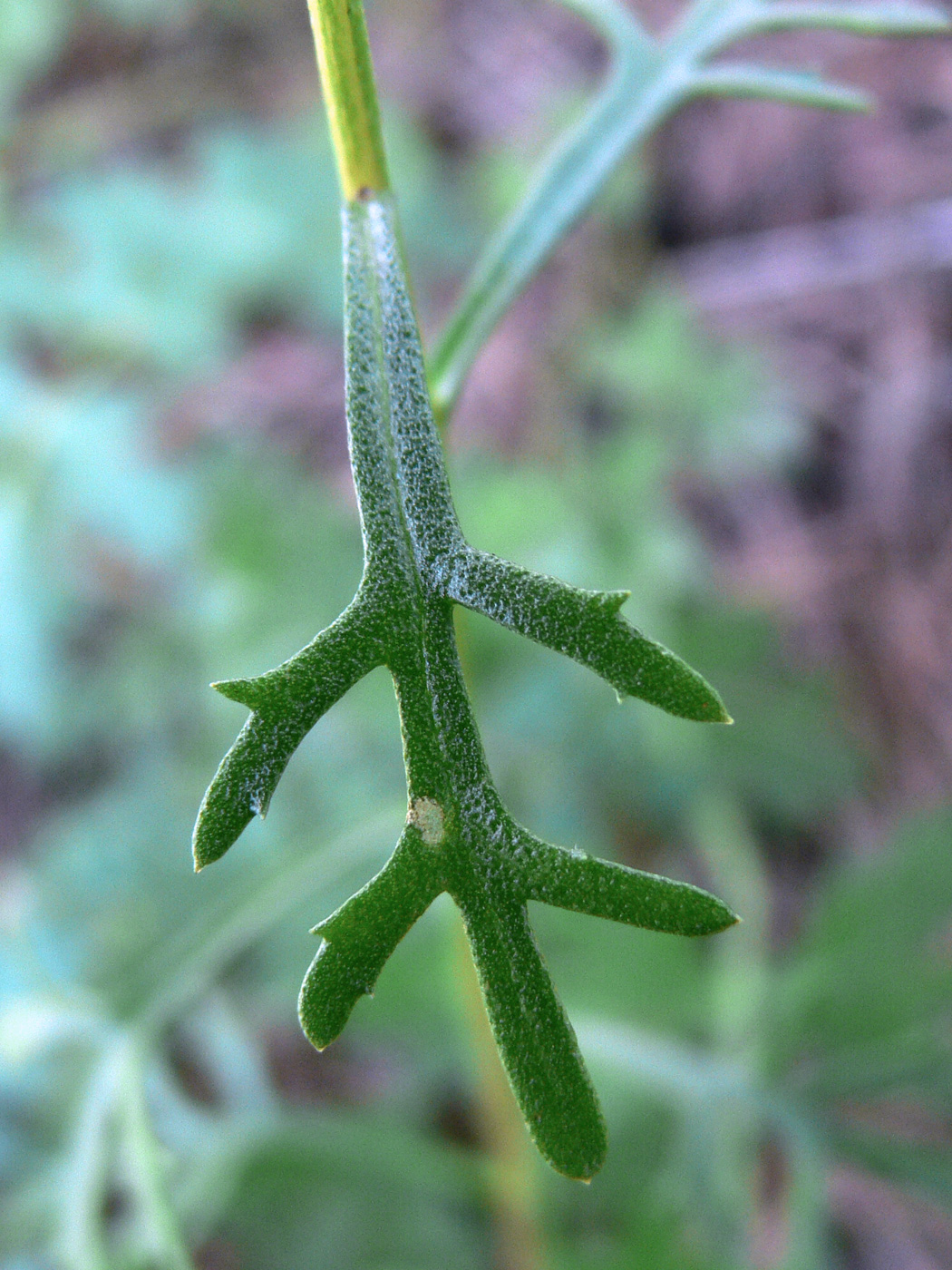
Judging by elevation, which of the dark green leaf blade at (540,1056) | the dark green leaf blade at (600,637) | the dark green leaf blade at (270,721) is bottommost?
the dark green leaf blade at (540,1056)

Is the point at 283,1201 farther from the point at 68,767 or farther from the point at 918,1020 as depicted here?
the point at 68,767

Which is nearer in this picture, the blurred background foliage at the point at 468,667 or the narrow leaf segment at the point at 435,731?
the narrow leaf segment at the point at 435,731

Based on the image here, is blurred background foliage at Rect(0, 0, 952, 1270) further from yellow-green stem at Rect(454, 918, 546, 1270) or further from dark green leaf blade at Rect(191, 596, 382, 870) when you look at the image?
dark green leaf blade at Rect(191, 596, 382, 870)

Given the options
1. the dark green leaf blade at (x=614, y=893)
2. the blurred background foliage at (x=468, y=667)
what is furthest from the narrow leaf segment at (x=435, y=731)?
the blurred background foliage at (x=468, y=667)

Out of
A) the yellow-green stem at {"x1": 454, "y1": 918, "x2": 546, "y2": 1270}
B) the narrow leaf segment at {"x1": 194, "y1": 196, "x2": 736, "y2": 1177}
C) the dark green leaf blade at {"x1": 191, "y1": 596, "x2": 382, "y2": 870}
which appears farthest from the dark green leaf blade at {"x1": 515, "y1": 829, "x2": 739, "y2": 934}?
the yellow-green stem at {"x1": 454, "y1": 918, "x2": 546, "y2": 1270}

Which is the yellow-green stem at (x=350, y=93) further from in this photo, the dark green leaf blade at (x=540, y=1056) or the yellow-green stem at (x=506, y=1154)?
the yellow-green stem at (x=506, y=1154)

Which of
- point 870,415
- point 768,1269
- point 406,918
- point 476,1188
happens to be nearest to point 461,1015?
point 476,1188

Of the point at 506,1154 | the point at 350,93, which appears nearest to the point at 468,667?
the point at 350,93
